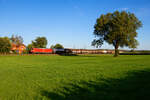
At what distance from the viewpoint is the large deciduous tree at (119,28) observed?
39812mm

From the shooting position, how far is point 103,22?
143ft

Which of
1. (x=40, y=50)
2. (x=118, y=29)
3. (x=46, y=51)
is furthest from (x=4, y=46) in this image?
(x=118, y=29)

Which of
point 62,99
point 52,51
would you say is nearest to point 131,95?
point 62,99

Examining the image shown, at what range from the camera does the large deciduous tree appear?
39812 mm

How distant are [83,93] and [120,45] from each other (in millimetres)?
40213

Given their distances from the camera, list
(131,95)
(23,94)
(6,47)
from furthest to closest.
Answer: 1. (6,47)
2. (23,94)
3. (131,95)

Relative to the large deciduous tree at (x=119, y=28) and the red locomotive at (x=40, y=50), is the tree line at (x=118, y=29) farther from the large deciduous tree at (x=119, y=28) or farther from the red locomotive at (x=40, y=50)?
A: the red locomotive at (x=40, y=50)

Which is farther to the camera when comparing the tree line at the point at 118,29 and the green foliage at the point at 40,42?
the green foliage at the point at 40,42

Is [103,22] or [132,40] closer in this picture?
[132,40]

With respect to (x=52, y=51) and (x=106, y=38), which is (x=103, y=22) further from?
(x=52, y=51)

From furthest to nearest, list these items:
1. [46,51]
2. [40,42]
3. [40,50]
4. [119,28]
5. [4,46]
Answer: [40,42]
[46,51]
[40,50]
[4,46]
[119,28]

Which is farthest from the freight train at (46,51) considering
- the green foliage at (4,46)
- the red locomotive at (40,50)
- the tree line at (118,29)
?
the tree line at (118,29)

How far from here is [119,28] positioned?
3916 cm

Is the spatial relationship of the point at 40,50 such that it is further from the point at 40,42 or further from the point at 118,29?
the point at 40,42
